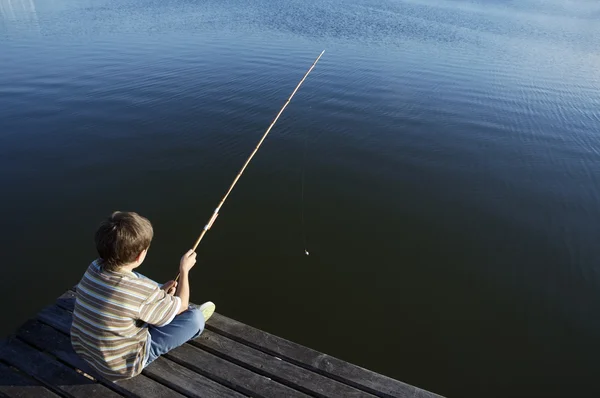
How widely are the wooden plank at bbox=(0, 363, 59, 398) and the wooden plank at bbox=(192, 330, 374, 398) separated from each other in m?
1.11

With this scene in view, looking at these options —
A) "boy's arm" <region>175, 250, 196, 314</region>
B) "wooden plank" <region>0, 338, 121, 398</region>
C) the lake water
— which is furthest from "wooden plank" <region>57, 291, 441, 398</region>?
the lake water

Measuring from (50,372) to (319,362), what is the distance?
6.81 feet

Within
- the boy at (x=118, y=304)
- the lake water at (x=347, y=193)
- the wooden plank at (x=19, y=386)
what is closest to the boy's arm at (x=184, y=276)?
the boy at (x=118, y=304)

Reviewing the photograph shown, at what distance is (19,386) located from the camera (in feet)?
9.52

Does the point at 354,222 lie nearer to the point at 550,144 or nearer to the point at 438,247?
the point at 438,247

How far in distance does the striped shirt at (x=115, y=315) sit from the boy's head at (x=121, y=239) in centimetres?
10

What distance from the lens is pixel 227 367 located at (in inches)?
123

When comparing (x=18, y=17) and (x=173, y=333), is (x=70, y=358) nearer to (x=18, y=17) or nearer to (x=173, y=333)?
(x=173, y=333)

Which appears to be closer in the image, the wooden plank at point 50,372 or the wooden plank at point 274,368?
the wooden plank at point 50,372

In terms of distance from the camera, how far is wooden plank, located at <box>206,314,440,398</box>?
3.02 m

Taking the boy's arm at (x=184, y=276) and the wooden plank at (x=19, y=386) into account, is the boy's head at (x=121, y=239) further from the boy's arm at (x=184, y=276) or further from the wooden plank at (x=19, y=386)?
the wooden plank at (x=19, y=386)

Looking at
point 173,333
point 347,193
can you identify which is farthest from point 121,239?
point 347,193

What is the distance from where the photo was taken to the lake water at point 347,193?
4.25m

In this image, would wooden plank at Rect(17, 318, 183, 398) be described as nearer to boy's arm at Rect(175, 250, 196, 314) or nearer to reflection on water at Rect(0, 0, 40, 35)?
boy's arm at Rect(175, 250, 196, 314)
